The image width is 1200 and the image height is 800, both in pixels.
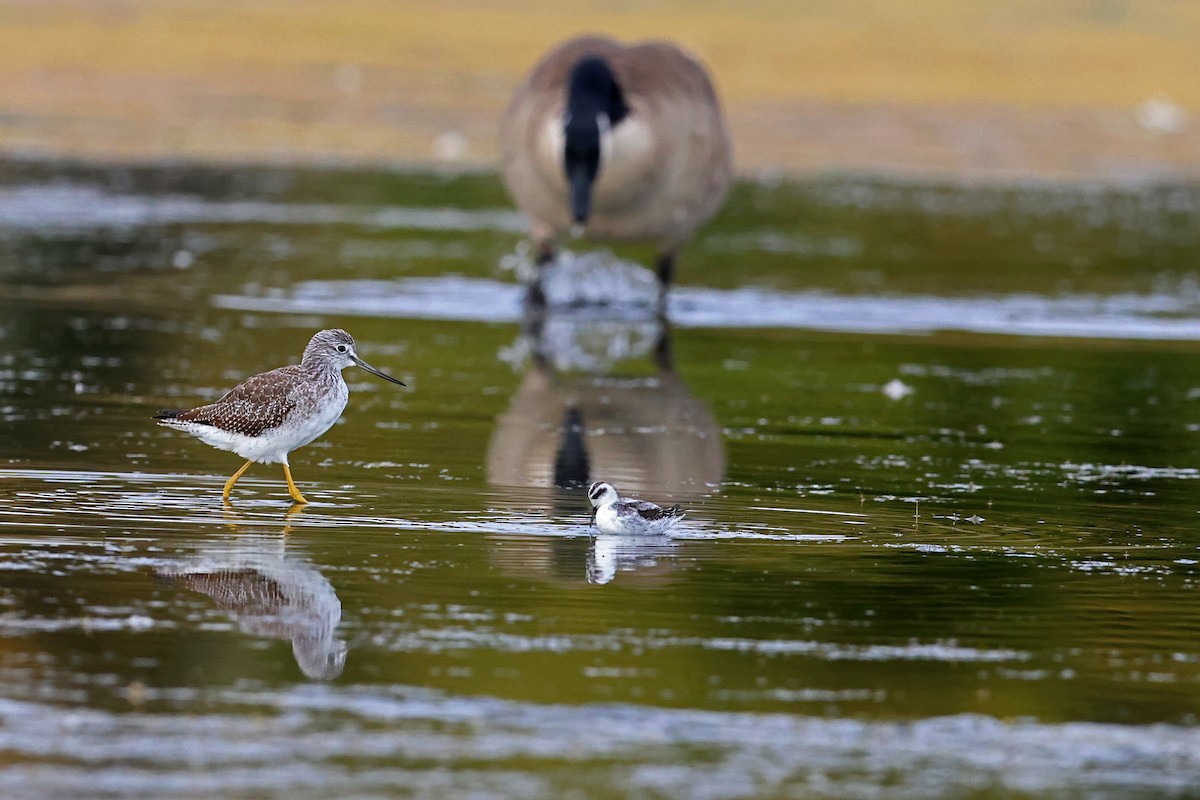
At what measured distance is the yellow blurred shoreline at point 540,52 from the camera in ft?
109

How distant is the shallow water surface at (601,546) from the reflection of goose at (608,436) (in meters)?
0.05

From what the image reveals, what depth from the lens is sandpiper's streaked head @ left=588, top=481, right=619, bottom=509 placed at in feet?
28.1

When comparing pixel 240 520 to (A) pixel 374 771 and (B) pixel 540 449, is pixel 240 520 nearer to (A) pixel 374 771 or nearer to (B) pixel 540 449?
(B) pixel 540 449

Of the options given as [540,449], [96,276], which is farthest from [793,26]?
[540,449]

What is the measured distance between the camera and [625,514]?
841 centimetres

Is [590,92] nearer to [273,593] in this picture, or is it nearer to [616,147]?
[616,147]

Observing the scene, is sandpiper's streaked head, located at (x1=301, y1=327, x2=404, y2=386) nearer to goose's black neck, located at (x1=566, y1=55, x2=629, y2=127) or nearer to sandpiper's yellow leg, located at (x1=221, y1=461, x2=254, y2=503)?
sandpiper's yellow leg, located at (x1=221, y1=461, x2=254, y2=503)

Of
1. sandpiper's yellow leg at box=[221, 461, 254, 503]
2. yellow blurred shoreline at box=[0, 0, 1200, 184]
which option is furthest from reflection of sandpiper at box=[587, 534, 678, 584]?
yellow blurred shoreline at box=[0, 0, 1200, 184]

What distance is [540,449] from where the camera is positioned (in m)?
10.9

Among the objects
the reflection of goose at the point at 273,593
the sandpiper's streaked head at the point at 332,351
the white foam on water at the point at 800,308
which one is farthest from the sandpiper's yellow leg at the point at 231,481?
the white foam on water at the point at 800,308

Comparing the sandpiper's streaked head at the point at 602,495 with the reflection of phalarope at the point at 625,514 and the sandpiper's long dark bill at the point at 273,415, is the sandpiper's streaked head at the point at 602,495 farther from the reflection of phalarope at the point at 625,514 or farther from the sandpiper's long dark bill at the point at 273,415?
the sandpiper's long dark bill at the point at 273,415

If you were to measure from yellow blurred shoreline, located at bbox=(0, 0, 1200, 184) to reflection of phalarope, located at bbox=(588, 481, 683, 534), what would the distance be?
70.2ft

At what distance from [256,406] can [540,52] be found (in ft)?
116

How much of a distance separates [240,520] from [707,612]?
2269 mm
